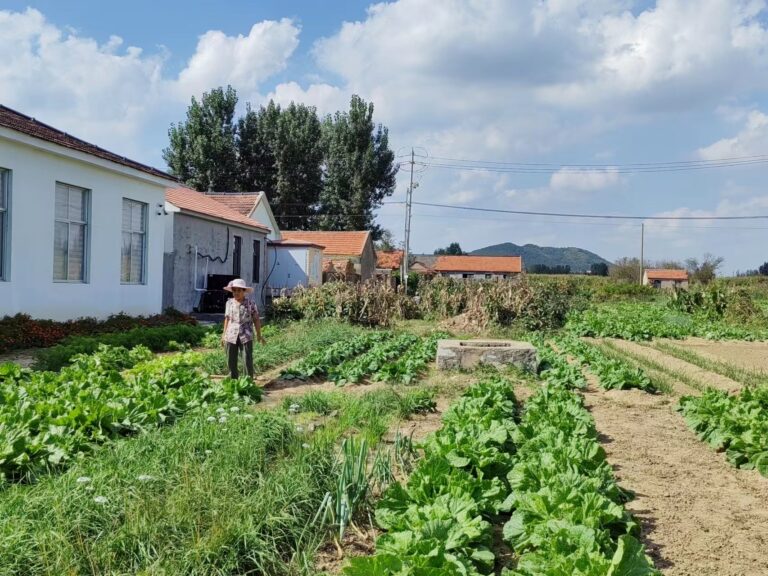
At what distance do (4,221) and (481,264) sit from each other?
2719 inches

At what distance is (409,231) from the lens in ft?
135

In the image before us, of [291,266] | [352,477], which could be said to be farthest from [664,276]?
[352,477]

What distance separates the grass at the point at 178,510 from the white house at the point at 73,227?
9.60 metres

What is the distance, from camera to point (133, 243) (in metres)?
17.1

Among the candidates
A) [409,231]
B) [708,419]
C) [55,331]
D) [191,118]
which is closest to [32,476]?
[708,419]

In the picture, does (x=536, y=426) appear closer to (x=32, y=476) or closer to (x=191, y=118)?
(x=32, y=476)

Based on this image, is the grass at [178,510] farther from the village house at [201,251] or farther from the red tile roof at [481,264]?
the red tile roof at [481,264]

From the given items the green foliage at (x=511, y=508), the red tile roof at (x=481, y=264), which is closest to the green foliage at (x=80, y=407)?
the green foliage at (x=511, y=508)

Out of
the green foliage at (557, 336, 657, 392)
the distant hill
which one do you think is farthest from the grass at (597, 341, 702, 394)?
the distant hill

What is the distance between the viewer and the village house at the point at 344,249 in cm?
3872

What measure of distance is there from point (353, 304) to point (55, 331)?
858cm

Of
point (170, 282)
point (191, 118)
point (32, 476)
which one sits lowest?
point (32, 476)

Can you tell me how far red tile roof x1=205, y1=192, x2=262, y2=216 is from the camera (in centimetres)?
3038

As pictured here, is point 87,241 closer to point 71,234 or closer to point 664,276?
point 71,234
